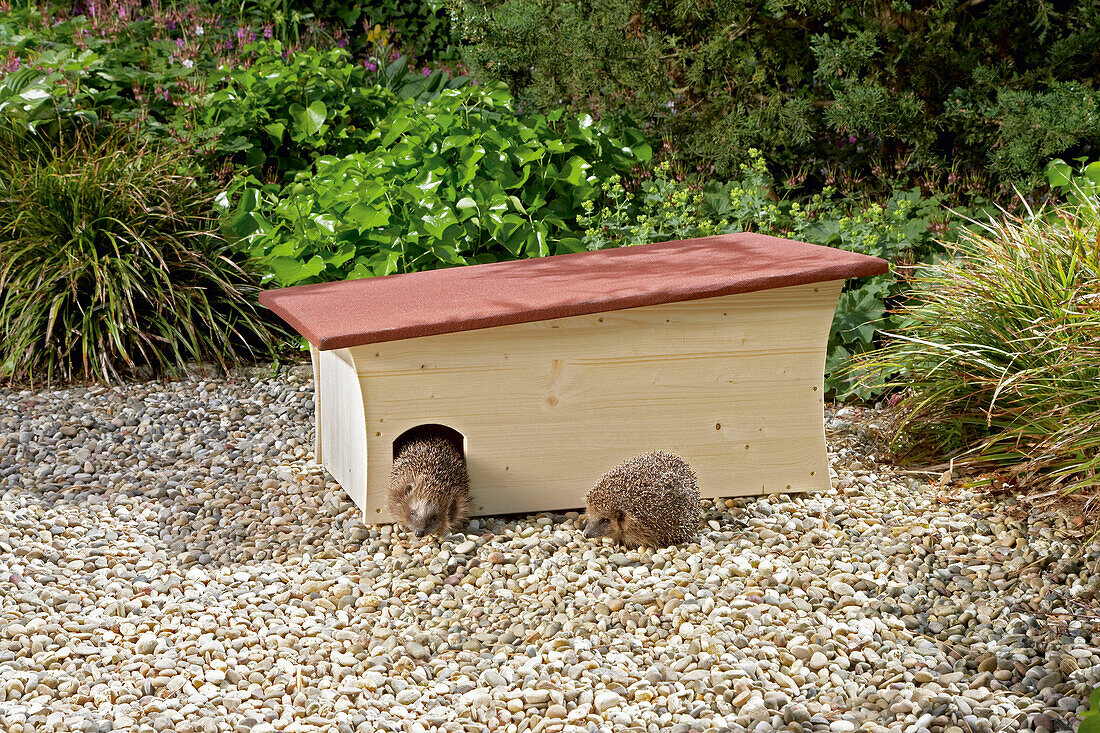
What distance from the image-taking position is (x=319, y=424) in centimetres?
415

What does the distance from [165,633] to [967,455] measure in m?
2.85

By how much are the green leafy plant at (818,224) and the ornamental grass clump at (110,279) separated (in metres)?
2.02

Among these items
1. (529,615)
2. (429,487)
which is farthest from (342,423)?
(529,615)

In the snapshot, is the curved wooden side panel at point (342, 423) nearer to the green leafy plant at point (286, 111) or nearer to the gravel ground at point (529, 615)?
the gravel ground at point (529, 615)

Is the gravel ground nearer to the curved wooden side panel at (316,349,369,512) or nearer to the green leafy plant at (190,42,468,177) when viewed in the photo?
the curved wooden side panel at (316,349,369,512)

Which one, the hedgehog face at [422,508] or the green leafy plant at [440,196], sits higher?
the green leafy plant at [440,196]

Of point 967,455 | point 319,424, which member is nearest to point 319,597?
point 319,424

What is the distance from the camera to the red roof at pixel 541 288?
331cm

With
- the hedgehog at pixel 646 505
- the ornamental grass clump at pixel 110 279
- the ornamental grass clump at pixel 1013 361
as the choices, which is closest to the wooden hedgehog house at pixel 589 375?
the hedgehog at pixel 646 505

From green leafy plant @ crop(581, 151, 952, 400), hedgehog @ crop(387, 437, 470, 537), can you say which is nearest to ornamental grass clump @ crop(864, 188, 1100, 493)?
green leafy plant @ crop(581, 151, 952, 400)

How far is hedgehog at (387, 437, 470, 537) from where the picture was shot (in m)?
3.32

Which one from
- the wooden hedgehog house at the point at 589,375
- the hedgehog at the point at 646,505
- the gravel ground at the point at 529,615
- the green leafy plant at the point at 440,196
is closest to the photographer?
the gravel ground at the point at 529,615

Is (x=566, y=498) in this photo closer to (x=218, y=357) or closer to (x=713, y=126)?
(x=218, y=357)

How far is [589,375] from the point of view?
3.54 metres
